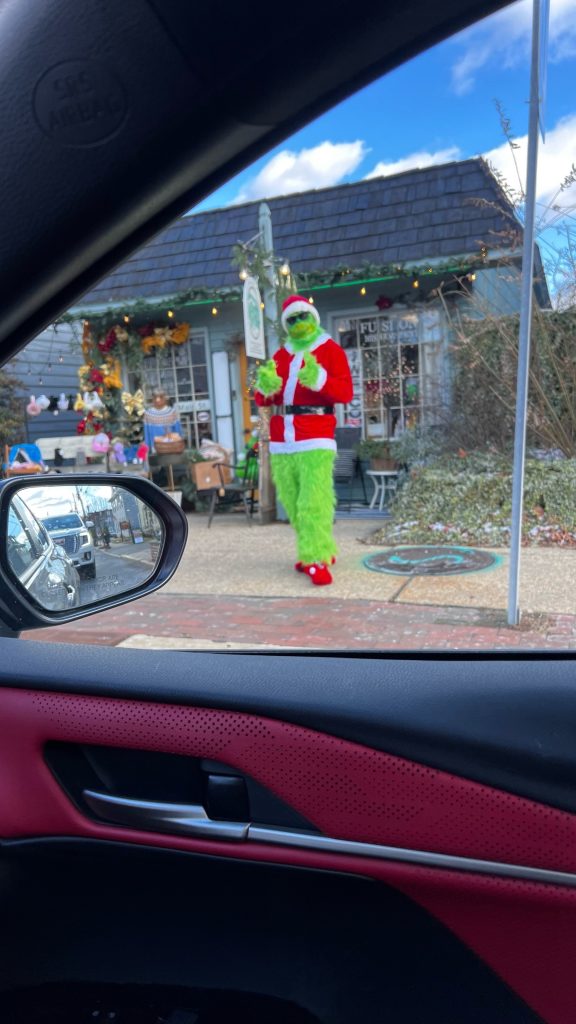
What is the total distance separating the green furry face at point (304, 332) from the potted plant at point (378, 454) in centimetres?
347

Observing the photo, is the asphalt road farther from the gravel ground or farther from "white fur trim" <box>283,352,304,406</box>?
"white fur trim" <box>283,352,304,406</box>

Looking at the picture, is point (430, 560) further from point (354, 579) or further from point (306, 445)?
point (306, 445)

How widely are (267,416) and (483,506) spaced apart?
2.76 meters

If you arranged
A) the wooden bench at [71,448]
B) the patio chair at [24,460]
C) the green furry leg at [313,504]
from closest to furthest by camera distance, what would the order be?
the green furry leg at [313,504], the patio chair at [24,460], the wooden bench at [71,448]

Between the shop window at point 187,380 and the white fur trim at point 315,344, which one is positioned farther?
the shop window at point 187,380

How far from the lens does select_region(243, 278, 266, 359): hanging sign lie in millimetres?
7410

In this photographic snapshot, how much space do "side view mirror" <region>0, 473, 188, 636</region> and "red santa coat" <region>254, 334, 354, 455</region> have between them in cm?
406

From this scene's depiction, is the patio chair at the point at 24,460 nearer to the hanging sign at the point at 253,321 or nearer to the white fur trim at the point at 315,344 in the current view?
the hanging sign at the point at 253,321

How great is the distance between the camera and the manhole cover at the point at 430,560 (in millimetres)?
5547

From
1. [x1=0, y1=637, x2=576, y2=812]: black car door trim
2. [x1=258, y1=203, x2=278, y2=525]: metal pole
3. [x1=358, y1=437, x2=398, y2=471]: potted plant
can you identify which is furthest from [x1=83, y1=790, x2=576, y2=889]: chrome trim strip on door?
[x1=358, y1=437, x2=398, y2=471]: potted plant

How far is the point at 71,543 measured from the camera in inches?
53.6

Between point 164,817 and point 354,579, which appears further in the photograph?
point 354,579

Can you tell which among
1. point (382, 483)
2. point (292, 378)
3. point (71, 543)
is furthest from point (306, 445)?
point (71, 543)

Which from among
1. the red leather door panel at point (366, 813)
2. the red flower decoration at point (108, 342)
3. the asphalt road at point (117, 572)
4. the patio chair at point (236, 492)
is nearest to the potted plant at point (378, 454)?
the patio chair at point (236, 492)
